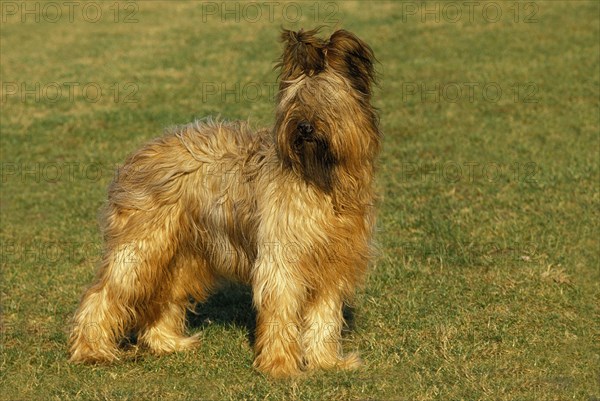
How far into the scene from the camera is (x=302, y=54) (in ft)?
20.9

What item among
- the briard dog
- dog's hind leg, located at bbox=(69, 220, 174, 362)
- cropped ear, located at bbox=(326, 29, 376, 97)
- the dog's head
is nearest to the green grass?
dog's hind leg, located at bbox=(69, 220, 174, 362)

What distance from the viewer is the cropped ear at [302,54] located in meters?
6.32

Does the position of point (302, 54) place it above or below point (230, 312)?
above

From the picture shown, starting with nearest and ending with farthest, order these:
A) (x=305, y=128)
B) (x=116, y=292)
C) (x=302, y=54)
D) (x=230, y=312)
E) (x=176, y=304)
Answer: (x=305, y=128) → (x=302, y=54) → (x=116, y=292) → (x=176, y=304) → (x=230, y=312)

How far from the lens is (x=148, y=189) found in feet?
23.7

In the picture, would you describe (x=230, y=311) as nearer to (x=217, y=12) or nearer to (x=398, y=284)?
(x=398, y=284)

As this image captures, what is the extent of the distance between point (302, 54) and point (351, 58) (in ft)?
1.14

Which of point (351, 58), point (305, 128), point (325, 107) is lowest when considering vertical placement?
point (305, 128)

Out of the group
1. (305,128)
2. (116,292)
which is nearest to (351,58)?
(305,128)

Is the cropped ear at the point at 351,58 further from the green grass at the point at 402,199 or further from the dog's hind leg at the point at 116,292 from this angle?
the green grass at the point at 402,199

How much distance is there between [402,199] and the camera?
→ 470 inches

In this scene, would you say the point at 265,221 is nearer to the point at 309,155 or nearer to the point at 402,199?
the point at 309,155

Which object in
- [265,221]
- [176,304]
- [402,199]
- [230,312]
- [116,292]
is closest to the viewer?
[265,221]

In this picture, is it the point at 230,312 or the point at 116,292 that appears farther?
the point at 230,312
